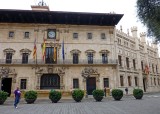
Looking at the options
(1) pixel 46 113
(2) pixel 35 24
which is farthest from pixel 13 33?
(1) pixel 46 113

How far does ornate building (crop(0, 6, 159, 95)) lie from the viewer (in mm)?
29703

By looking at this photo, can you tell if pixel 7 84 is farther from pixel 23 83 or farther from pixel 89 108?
pixel 89 108

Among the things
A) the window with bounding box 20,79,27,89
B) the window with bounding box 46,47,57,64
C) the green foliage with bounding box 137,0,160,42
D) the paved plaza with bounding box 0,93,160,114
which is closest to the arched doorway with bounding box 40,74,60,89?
the window with bounding box 46,47,57,64

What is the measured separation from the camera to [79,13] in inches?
1231

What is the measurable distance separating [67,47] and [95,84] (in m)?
7.55

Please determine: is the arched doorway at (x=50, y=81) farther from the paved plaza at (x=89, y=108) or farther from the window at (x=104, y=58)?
the paved plaza at (x=89, y=108)

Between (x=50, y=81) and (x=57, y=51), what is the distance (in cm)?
494

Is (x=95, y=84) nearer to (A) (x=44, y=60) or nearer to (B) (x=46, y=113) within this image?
(A) (x=44, y=60)

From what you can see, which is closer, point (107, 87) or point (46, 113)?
point (46, 113)

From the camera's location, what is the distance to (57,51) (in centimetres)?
3102

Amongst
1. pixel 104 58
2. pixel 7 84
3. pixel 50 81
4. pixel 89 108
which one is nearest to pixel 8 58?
pixel 7 84

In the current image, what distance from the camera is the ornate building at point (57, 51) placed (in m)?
29.7

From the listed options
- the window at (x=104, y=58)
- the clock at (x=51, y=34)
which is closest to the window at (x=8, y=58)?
the clock at (x=51, y=34)

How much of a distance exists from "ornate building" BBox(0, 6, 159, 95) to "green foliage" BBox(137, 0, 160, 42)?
19030 mm
